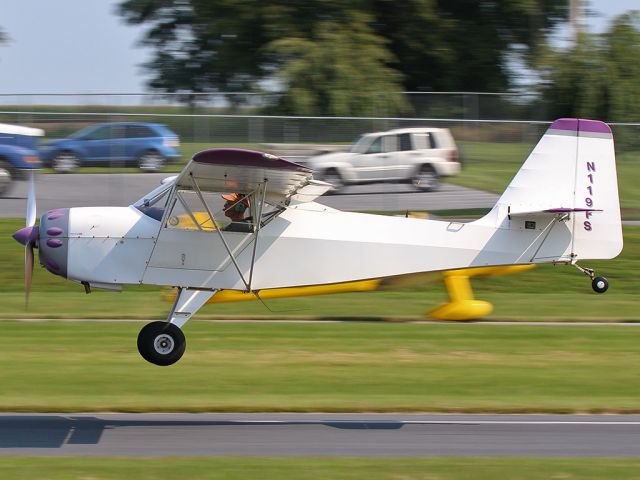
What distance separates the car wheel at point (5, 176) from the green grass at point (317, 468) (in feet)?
45.2

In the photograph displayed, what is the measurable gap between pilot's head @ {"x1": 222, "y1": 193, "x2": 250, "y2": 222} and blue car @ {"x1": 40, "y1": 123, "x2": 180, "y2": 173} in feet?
36.4

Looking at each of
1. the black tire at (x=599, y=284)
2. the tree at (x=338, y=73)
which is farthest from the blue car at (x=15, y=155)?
the black tire at (x=599, y=284)

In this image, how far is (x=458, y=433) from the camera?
1074 centimetres

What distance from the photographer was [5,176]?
22344 millimetres

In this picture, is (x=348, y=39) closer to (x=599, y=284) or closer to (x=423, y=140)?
(x=423, y=140)

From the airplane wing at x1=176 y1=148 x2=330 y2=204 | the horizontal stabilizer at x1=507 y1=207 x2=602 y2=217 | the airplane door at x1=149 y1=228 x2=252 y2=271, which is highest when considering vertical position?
the airplane wing at x1=176 y1=148 x2=330 y2=204

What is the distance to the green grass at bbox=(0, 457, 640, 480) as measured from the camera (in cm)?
902

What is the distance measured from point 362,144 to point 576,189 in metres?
10.5

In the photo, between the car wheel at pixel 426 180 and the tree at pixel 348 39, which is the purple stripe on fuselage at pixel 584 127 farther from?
the tree at pixel 348 39

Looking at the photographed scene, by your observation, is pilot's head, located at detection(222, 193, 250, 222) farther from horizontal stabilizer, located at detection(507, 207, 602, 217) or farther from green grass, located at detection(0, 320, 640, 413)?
horizontal stabilizer, located at detection(507, 207, 602, 217)

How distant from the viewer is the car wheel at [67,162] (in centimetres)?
2233

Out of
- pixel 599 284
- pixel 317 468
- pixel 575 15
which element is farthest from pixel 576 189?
pixel 575 15

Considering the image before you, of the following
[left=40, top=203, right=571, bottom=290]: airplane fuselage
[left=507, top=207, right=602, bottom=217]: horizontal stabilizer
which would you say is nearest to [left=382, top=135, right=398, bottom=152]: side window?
[left=507, top=207, right=602, bottom=217]: horizontal stabilizer

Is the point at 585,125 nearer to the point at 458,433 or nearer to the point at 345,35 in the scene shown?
the point at 458,433
